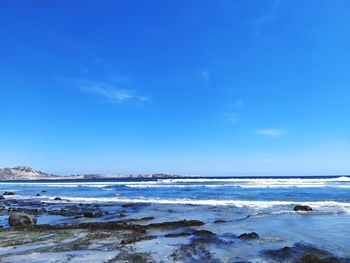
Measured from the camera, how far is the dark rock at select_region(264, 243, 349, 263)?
10594mm

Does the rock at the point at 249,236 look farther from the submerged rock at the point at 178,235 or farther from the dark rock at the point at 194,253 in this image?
the submerged rock at the point at 178,235

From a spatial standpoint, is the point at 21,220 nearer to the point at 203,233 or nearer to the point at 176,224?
the point at 176,224

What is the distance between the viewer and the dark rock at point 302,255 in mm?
10594

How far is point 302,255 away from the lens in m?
11.3

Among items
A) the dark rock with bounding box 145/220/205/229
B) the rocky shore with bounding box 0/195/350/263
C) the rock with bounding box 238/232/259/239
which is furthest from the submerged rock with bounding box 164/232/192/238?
the rock with bounding box 238/232/259/239

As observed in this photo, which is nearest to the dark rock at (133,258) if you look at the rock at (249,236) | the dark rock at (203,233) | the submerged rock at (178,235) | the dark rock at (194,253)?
Answer: the dark rock at (194,253)

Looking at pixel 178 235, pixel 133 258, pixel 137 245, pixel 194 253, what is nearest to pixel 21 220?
pixel 137 245

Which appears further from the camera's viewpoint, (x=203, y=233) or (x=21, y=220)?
(x=21, y=220)

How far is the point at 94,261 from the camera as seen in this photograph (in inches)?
418

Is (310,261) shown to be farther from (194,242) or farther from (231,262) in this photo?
(194,242)

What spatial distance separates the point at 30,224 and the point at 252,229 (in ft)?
38.4

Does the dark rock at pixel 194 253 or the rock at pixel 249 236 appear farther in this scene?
the rock at pixel 249 236

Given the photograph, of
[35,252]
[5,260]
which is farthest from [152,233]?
[5,260]

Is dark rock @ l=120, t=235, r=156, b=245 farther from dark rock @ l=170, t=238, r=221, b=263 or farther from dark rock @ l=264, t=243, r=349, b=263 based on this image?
dark rock @ l=264, t=243, r=349, b=263
